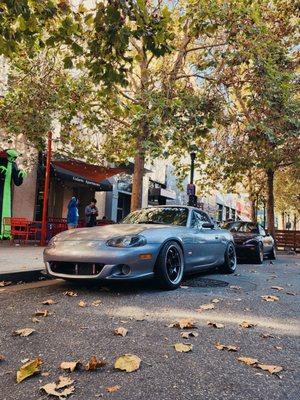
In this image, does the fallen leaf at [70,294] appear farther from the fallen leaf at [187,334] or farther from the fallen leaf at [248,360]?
the fallen leaf at [248,360]

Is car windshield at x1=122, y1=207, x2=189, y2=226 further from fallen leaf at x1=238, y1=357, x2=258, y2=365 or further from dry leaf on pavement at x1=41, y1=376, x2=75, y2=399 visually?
dry leaf on pavement at x1=41, y1=376, x2=75, y2=399

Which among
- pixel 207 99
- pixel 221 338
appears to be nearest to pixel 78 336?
pixel 221 338

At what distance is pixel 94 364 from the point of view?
306cm

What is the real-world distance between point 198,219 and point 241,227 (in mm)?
6835

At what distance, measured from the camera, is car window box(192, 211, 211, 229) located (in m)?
7.77

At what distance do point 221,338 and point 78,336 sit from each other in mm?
1299

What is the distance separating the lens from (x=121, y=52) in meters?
5.77

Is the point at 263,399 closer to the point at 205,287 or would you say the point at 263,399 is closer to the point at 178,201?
the point at 205,287

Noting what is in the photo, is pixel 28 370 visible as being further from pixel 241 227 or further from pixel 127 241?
pixel 241 227

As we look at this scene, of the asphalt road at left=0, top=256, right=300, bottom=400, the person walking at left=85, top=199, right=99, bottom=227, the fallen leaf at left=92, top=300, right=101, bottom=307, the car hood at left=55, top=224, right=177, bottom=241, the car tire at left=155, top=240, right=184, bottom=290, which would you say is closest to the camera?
the asphalt road at left=0, top=256, right=300, bottom=400

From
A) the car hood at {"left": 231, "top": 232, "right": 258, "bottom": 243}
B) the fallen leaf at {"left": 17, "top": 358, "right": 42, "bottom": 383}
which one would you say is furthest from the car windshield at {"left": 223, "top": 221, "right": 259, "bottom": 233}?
the fallen leaf at {"left": 17, "top": 358, "right": 42, "bottom": 383}

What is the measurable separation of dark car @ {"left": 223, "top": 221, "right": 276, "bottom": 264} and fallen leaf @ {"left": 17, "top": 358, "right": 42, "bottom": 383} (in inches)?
423

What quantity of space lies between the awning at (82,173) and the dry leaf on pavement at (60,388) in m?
13.4

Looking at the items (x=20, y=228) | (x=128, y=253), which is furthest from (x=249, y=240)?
(x=128, y=253)
